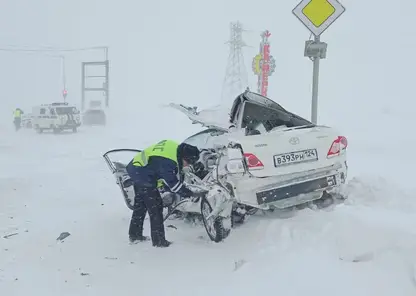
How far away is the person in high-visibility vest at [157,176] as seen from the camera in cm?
561

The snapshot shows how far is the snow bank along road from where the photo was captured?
4.41 meters

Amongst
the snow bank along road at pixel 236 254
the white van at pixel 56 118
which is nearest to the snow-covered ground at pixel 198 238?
the snow bank along road at pixel 236 254

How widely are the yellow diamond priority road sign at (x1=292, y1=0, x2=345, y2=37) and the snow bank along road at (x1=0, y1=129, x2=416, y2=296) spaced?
211 centimetres

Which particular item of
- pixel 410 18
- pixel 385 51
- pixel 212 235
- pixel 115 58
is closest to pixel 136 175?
pixel 212 235

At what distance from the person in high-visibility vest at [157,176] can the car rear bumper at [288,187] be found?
26.2 inches

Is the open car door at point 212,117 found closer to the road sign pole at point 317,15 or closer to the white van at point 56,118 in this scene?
the road sign pole at point 317,15

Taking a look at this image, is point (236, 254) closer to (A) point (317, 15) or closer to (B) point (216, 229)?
(B) point (216, 229)

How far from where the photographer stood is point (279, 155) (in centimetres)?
546

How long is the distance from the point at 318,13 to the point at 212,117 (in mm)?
1926

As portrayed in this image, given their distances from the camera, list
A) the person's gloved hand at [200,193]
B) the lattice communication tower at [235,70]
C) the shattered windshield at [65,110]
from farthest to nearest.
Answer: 1. the lattice communication tower at [235,70]
2. the shattered windshield at [65,110]
3. the person's gloved hand at [200,193]

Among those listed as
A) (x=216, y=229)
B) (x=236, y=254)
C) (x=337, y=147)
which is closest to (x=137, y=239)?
(x=216, y=229)

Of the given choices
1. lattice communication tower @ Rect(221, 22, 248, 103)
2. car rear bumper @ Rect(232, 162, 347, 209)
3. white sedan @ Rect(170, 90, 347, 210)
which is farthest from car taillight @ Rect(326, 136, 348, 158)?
lattice communication tower @ Rect(221, 22, 248, 103)

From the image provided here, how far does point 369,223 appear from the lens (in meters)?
5.32

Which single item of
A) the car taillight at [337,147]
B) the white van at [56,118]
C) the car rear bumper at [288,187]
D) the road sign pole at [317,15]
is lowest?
the white van at [56,118]
